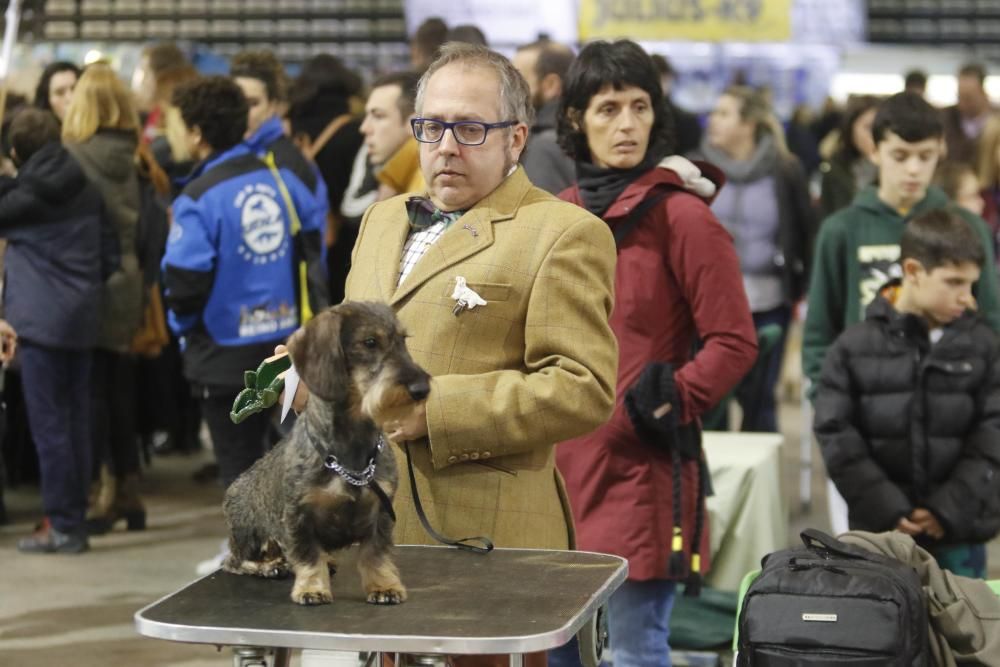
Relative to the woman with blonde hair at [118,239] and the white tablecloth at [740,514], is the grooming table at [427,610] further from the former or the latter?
the woman with blonde hair at [118,239]

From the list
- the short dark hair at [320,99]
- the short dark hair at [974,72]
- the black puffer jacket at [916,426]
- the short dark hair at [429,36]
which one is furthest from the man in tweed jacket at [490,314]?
the short dark hair at [974,72]

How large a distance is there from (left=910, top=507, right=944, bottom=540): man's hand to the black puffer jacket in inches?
0.8

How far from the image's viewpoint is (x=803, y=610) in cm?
337

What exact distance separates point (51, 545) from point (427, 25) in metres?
3.16

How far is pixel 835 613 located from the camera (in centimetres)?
332

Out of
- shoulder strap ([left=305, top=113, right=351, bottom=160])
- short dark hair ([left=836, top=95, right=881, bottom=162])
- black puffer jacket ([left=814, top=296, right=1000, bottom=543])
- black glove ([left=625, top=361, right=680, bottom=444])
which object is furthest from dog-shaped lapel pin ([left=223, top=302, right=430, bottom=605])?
short dark hair ([left=836, top=95, right=881, bottom=162])

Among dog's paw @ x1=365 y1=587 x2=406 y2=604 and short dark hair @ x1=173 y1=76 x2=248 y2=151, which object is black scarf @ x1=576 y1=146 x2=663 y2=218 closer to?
dog's paw @ x1=365 y1=587 x2=406 y2=604

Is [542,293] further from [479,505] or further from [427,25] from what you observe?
[427,25]

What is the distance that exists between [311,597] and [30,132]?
4.45 meters

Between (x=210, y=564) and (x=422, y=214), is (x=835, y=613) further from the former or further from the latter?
(x=210, y=564)

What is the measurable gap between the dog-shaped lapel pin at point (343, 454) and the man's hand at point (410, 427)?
15 centimetres

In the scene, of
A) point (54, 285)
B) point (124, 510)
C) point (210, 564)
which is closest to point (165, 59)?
point (54, 285)

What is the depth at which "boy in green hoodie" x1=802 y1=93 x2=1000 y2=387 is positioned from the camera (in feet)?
16.5

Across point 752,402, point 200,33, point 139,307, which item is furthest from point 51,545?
point 200,33
